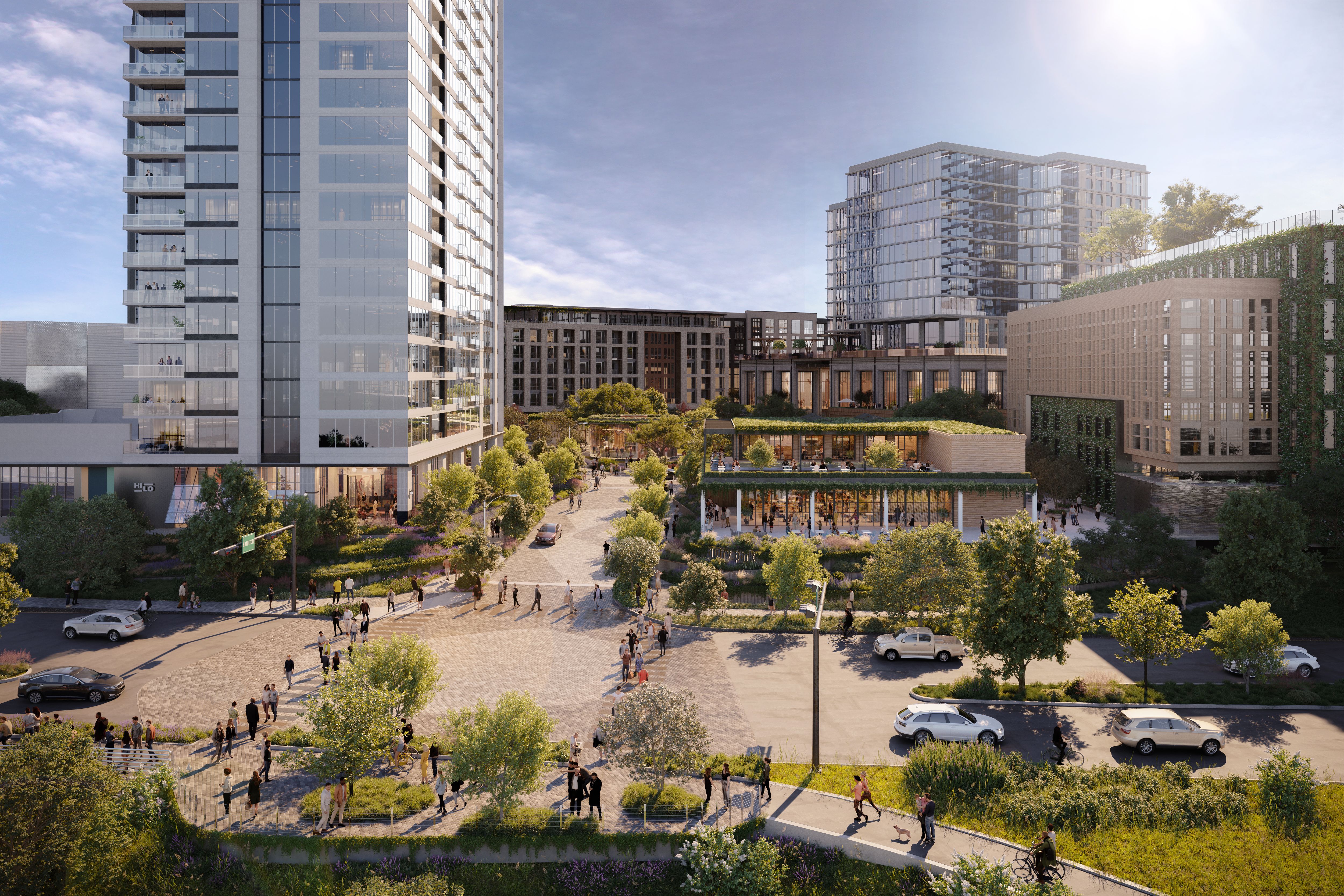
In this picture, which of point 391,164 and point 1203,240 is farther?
point 1203,240

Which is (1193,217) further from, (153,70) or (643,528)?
(153,70)

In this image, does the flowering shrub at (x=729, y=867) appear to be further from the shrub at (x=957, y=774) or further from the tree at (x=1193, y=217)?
the tree at (x=1193, y=217)

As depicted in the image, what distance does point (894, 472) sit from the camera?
55.0 metres

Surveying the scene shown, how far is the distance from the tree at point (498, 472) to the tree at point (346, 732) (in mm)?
39975

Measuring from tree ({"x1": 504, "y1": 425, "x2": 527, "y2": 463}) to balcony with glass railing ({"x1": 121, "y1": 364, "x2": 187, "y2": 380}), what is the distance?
95.8 ft

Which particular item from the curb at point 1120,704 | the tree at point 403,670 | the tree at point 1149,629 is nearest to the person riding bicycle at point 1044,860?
the curb at point 1120,704

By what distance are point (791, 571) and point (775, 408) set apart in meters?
69.1

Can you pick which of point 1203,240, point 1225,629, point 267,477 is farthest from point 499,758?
point 1203,240

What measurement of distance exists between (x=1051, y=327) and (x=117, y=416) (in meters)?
91.0

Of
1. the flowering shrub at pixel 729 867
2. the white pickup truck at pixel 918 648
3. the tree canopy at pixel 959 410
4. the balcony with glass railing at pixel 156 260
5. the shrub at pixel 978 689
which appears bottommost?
the flowering shrub at pixel 729 867

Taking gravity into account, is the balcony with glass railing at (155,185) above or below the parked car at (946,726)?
above

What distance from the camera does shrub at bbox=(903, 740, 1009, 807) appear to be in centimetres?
2194

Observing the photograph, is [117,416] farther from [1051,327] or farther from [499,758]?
[1051,327]

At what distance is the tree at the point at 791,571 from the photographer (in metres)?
38.4
